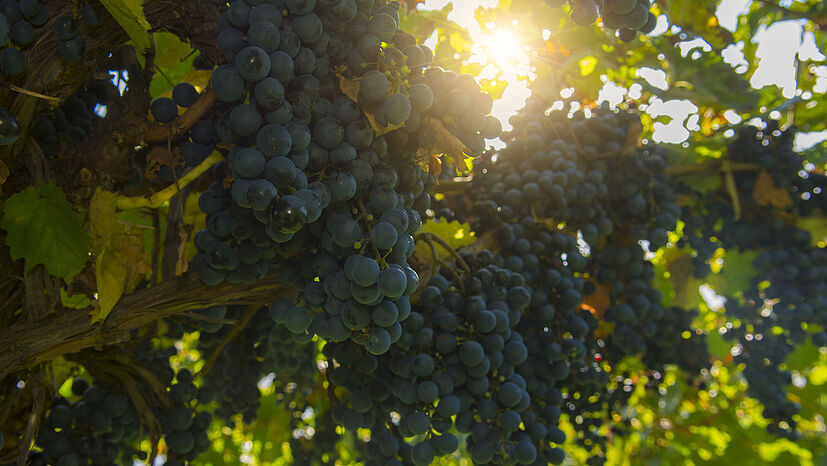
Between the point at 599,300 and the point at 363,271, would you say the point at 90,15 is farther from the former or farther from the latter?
the point at 599,300

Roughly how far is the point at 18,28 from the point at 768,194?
8.87 ft

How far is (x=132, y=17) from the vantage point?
3.63 feet

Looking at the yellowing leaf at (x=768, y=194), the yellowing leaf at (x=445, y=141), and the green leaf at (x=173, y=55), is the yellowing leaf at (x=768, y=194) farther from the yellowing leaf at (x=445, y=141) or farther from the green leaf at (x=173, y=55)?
the green leaf at (x=173, y=55)

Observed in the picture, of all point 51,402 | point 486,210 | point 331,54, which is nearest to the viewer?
point 331,54

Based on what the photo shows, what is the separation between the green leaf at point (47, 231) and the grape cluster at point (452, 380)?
26.1 inches

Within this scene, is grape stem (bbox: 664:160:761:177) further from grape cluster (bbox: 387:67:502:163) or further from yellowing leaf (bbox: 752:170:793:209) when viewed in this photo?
grape cluster (bbox: 387:67:502:163)

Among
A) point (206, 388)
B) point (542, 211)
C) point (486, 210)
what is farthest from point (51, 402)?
point (542, 211)

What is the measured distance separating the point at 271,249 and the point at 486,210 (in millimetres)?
926

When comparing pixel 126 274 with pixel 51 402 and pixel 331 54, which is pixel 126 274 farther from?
pixel 331 54

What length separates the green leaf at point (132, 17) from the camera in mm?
1066

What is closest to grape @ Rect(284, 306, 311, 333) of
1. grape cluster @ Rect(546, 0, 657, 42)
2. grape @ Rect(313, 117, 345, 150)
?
grape @ Rect(313, 117, 345, 150)

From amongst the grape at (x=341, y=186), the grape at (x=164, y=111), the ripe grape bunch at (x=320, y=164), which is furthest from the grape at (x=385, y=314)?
the grape at (x=164, y=111)

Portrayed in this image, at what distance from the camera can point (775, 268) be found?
2398 mm

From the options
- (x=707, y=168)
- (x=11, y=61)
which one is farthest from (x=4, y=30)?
(x=707, y=168)
